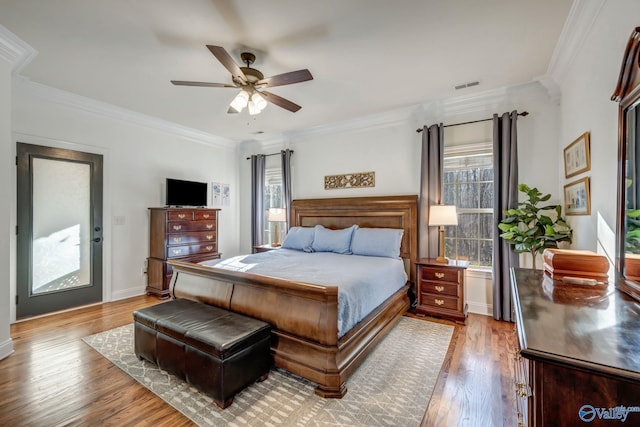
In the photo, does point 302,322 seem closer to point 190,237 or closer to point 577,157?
point 577,157

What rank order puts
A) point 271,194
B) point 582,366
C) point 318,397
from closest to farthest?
point 582,366 < point 318,397 < point 271,194

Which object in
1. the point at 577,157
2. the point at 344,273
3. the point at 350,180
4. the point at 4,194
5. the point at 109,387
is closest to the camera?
the point at 109,387

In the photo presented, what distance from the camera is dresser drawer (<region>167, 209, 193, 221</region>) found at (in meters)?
4.38

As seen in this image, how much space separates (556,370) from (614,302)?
30.5 inches

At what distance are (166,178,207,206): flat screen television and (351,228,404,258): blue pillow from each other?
9.83 ft

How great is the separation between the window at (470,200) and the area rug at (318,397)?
157cm

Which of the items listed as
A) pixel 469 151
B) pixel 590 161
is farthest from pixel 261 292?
pixel 469 151

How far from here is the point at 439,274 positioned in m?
3.46

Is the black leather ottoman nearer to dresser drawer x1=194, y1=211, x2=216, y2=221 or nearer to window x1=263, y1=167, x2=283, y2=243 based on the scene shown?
dresser drawer x1=194, y1=211, x2=216, y2=221

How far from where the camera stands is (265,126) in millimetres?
4988

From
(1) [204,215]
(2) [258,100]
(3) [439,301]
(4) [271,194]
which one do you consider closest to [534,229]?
(3) [439,301]

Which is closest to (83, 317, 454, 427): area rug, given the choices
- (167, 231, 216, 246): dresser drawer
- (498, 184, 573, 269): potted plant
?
(498, 184, 573, 269): potted plant

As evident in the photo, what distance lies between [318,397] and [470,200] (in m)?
3.14

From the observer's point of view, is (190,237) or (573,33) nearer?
(573,33)
